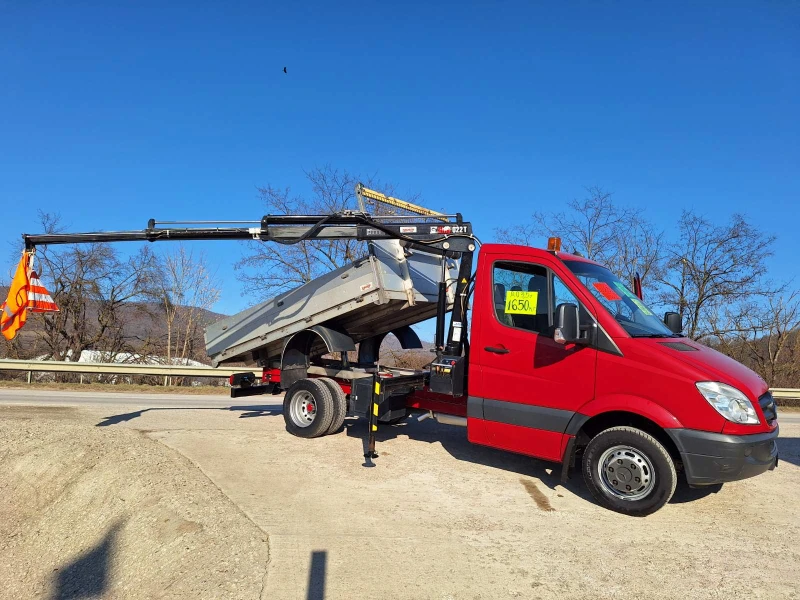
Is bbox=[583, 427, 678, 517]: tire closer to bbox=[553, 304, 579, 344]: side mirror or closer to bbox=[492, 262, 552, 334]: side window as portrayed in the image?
bbox=[553, 304, 579, 344]: side mirror

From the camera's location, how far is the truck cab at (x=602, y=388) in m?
4.68

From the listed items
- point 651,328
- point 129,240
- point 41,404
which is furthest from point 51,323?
point 651,328

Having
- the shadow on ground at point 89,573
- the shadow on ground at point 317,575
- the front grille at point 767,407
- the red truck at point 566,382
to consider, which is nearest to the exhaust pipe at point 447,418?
the red truck at point 566,382

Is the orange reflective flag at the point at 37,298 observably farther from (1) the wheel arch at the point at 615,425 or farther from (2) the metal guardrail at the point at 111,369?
(2) the metal guardrail at the point at 111,369

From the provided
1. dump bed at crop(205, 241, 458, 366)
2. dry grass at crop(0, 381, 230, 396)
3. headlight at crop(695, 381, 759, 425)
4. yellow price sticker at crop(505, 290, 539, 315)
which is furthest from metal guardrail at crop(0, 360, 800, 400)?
headlight at crop(695, 381, 759, 425)

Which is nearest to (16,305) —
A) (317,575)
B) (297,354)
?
(297,354)

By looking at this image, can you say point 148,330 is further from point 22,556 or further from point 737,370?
point 737,370

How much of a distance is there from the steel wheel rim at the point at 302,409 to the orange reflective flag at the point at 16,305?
403 centimetres

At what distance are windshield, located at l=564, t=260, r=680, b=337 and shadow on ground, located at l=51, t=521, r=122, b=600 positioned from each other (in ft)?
16.9

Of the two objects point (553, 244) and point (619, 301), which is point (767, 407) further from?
point (553, 244)

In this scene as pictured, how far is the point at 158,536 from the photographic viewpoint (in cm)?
445

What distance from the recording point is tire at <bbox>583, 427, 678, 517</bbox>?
476 centimetres

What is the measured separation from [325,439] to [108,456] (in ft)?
9.22

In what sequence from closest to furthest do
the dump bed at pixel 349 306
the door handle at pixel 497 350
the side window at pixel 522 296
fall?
the side window at pixel 522 296, the door handle at pixel 497 350, the dump bed at pixel 349 306
